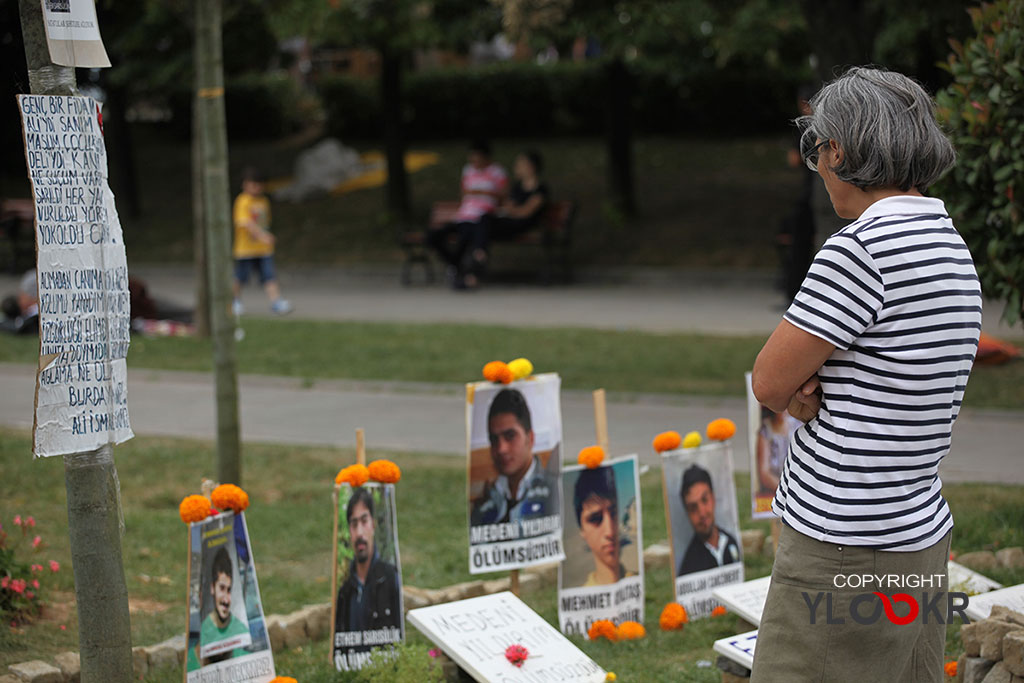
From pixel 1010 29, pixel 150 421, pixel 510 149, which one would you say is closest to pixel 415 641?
pixel 1010 29

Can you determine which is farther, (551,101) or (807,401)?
(551,101)

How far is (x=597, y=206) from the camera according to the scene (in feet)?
66.3

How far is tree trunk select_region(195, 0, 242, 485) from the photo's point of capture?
609 cm

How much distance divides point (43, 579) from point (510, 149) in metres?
21.4

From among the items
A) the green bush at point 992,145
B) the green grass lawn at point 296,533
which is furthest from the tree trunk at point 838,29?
the green grass lawn at point 296,533

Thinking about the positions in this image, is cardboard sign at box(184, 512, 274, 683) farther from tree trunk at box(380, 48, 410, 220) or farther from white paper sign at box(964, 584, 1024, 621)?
tree trunk at box(380, 48, 410, 220)

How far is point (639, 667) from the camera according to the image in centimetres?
421

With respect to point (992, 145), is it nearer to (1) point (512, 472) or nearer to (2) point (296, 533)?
(1) point (512, 472)

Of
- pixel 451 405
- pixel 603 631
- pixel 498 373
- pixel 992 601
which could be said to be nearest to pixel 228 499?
pixel 498 373

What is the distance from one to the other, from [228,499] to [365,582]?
62 cm

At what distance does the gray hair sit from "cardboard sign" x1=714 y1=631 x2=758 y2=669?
73.1 inches

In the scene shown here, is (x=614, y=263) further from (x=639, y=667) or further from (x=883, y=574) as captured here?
(x=883, y=574)

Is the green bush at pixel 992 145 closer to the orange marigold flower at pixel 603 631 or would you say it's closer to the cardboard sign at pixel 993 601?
the cardboard sign at pixel 993 601

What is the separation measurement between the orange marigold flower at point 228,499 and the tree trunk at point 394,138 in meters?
16.1
